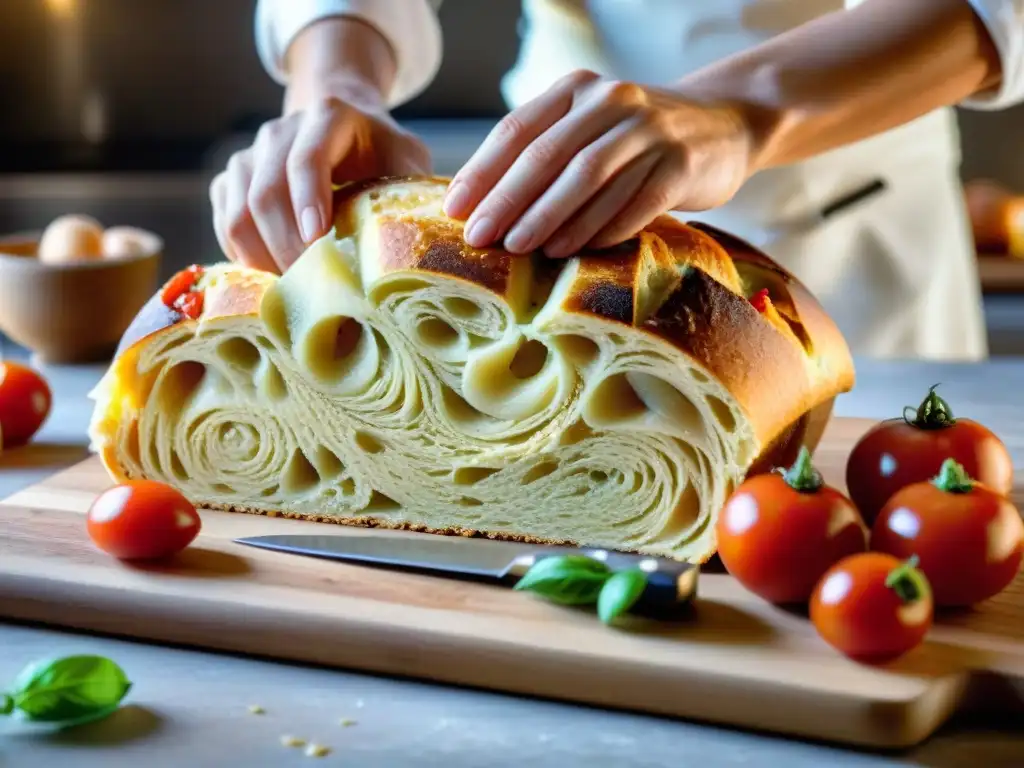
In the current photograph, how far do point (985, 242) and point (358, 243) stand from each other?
9.75 feet

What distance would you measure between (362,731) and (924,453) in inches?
35.3

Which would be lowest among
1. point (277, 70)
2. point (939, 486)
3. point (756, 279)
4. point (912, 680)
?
point (912, 680)

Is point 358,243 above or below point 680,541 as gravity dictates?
above

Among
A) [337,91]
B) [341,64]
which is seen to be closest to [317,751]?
[337,91]

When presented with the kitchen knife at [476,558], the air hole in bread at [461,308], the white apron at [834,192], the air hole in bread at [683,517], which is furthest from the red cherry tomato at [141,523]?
the white apron at [834,192]

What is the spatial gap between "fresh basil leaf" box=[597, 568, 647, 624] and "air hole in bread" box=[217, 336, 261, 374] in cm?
72

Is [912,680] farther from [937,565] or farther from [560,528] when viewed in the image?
[560,528]

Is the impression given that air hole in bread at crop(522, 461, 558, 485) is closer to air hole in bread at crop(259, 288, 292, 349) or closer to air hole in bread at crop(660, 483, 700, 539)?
air hole in bread at crop(660, 483, 700, 539)

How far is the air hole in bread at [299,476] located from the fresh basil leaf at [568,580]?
53cm

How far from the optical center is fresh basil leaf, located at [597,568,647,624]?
141 centimetres

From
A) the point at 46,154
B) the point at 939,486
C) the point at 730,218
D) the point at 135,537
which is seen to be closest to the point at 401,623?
the point at 135,537

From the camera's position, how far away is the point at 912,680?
52.3 inches

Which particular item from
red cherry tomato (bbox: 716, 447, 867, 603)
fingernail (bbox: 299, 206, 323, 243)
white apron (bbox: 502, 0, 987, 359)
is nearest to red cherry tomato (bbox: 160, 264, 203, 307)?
fingernail (bbox: 299, 206, 323, 243)

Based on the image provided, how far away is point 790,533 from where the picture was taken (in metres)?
1.47
